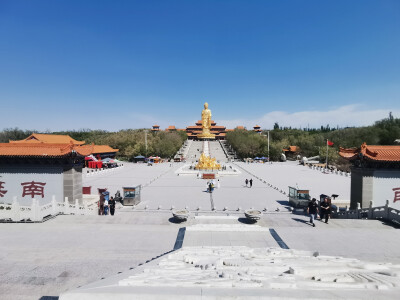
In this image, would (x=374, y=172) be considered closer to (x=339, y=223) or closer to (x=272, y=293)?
(x=339, y=223)

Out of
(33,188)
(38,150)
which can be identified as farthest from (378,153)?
(33,188)

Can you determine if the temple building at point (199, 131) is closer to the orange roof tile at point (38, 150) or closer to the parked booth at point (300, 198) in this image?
the parked booth at point (300, 198)

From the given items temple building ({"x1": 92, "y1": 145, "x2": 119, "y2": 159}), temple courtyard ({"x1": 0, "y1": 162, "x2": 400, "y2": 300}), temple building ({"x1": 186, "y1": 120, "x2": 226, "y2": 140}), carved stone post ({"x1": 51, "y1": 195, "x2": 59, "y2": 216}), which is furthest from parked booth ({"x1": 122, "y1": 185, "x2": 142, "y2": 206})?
temple building ({"x1": 186, "y1": 120, "x2": 226, "y2": 140})

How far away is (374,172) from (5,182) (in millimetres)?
21207

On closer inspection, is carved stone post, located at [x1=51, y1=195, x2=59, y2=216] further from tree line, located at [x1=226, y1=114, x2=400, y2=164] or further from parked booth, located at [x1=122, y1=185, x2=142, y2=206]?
tree line, located at [x1=226, y1=114, x2=400, y2=164]

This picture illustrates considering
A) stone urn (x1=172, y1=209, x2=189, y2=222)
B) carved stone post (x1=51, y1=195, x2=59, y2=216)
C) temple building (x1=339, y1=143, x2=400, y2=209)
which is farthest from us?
temple building (x1=339, y1=143, x2=400, y2=209)

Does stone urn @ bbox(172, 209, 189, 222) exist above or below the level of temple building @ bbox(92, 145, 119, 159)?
below

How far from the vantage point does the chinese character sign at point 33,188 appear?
14242 mm

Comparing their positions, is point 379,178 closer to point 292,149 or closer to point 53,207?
point 53,207

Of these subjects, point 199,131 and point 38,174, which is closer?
point 38,174

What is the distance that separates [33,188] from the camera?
1427 cm

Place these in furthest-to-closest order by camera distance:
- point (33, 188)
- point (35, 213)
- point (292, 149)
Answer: point (292, 149)
point (33, 188)
point (35, 213)

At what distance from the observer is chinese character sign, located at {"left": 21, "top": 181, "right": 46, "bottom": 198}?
1424cm

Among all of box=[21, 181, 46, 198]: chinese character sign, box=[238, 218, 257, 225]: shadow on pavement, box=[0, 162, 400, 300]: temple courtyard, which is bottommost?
box=[238, 218, 257, 225]: shadow on pavement
